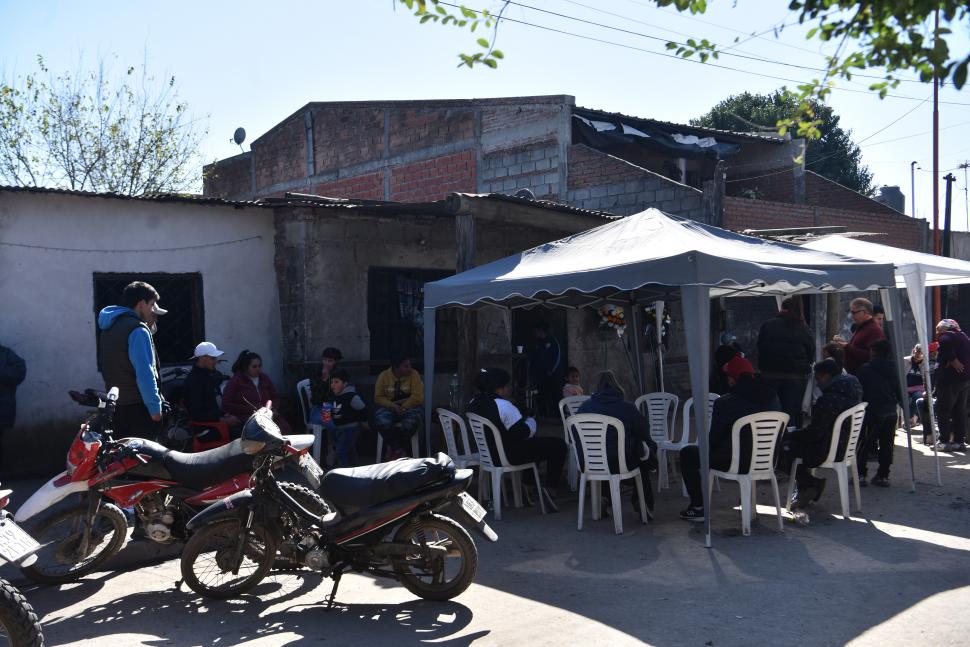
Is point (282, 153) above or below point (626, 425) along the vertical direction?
above

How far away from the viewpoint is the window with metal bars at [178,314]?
9.56 metres

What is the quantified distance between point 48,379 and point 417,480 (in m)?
5.71

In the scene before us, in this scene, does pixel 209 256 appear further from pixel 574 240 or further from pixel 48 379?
pixel 574 240

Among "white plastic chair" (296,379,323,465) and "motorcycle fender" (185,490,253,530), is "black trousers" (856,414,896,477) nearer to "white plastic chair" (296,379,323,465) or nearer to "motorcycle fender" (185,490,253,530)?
"white plastic chair" (296,379,323,465)

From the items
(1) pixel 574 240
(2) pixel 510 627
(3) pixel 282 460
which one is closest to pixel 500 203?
(1) pixel 574 240

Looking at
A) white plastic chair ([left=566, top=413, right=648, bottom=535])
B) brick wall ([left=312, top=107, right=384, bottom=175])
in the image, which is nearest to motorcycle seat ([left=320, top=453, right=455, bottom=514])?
white plastic chair ([left=566, top=413, right=648, bottom=535])

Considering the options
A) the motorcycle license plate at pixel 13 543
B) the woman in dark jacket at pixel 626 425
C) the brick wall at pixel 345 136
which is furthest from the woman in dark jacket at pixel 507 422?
the brick wall at pixel 345 136

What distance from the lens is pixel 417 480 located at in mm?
4820

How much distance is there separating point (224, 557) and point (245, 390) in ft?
12.0

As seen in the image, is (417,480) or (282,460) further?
(282,460)

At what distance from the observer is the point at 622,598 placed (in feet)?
16.5

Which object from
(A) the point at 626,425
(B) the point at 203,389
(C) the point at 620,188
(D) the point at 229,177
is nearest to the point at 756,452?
(A) the point at 626,425

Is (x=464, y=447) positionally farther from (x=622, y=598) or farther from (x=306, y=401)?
(x=622, y=598)

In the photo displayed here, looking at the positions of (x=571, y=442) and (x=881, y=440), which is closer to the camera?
(x=571, y=442)
